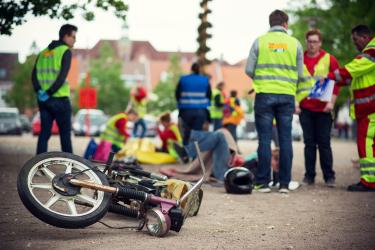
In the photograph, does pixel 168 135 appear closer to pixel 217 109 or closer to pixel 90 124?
pixel 217 109

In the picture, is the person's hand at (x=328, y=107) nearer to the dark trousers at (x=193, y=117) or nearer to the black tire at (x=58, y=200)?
the dark trousers at (x=193, y=117)

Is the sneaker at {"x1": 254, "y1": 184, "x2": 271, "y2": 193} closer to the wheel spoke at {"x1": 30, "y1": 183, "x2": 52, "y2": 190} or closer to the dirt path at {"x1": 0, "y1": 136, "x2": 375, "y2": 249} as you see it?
the dirt path at {"x1": 0, "y1": 136, "x2": 375, "y2": 249}

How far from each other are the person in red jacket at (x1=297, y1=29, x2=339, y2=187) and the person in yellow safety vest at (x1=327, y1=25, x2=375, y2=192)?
1.90 ft

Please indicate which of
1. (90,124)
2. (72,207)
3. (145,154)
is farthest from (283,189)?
(90,124)

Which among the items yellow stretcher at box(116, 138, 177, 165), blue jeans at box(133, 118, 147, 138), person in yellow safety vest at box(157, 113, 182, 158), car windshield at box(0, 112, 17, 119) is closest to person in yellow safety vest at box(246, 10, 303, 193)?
yellow stretcher at box(116, 138, 177, 165)

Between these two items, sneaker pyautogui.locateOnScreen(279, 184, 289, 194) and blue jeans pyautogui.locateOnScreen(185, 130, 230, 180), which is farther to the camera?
blue jeans pyautogui.locateOnScreen(185, 130, 230, 180)

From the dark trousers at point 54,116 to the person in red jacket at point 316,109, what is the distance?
3.25 m

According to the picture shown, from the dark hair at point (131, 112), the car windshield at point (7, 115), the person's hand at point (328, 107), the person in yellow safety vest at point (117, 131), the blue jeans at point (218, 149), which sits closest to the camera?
the person's hand at point (328, 107)

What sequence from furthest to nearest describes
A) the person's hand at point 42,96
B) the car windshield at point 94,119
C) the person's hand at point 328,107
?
the car windshield at point 94,119 → the person's hand at point 42,96 → the person's hand at point 328,107

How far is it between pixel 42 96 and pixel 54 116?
360 mm

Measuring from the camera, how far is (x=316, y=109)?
34.1ft

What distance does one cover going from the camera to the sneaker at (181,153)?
587 inches

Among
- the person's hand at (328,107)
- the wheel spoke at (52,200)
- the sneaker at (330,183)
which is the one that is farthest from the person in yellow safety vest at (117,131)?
the wheel spoke at (52,200)

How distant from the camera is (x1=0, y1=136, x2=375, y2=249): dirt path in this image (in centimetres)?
554
